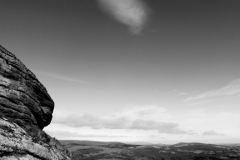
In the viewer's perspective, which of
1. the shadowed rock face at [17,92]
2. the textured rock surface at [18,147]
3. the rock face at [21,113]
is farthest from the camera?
the shadowed rock face at [17,92]

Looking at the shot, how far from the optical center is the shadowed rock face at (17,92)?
23375mm

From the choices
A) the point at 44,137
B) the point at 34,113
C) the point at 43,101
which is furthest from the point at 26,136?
the point at 43,101

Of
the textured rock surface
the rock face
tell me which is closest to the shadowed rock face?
the rock face

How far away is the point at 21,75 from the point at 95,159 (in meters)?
118

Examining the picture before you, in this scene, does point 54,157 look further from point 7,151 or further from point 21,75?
point 21,75

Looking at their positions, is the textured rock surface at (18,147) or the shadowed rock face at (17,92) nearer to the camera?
the textured rock surface at (18,147)

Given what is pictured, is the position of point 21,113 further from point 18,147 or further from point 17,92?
point 18,147

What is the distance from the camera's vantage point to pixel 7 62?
25.5 m

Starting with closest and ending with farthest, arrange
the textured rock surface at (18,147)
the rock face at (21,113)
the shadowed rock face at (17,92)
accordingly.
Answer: the textured rock surface at (18,147) < the rock face at (21,113) < the shadowed rock face at (17,92)

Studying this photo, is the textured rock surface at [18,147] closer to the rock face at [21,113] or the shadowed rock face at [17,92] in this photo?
the rock face at [21,113]

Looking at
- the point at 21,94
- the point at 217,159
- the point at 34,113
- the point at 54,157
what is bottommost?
the point at 217,159

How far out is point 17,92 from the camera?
2523 cm

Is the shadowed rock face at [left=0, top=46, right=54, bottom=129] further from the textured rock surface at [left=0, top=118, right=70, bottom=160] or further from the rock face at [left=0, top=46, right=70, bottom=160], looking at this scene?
the textured rock surface at [left=0, top=118, right=70, bottom=160]

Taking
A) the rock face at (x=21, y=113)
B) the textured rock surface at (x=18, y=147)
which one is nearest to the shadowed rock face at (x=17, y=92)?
the rock face at (x=21, y=113)
